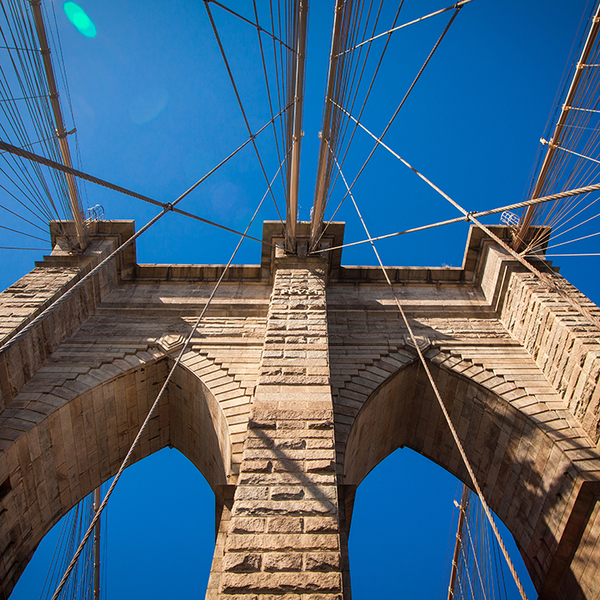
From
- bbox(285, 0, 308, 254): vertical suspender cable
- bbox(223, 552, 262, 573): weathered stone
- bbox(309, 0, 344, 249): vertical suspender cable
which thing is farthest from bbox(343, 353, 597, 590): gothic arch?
bbox(285, 0, 308, 254): vertical suspender cable

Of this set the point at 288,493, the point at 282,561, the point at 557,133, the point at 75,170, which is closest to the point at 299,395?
the point at 288,493

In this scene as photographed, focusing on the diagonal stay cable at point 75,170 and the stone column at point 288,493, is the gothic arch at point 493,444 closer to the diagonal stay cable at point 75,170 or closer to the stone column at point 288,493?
the stone column at point 288,493

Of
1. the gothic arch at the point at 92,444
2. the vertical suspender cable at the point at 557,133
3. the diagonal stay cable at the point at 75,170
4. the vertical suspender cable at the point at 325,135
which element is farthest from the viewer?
the vertical suspender cable at the point at 557,133

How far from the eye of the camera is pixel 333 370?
22.7 feet

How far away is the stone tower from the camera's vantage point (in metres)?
4.36

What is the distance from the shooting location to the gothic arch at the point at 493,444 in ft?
18.6

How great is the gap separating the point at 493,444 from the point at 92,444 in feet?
20.1

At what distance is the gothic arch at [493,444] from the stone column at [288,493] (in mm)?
989

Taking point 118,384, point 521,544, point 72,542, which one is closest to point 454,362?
point 521,544

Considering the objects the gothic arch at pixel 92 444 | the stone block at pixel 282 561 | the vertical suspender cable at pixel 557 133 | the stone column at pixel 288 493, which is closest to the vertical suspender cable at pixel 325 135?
the stone column at pixel 288 493

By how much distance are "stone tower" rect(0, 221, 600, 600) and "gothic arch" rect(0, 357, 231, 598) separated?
3cm

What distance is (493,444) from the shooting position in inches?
269

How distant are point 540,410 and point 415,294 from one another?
133 inches

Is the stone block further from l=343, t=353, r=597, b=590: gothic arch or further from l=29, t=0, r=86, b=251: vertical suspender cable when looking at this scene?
l=29, t=0, r=86, b=251: vertical suspender cable
